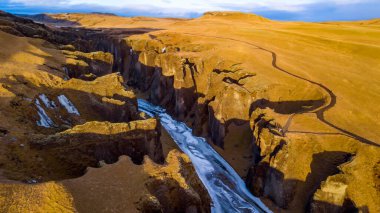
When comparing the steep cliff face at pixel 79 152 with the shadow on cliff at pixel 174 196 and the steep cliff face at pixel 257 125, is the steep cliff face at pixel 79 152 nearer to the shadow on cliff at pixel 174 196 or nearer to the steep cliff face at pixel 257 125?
the shadow on cliff at pixel 174 196

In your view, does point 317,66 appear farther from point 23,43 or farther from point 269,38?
point 23,43

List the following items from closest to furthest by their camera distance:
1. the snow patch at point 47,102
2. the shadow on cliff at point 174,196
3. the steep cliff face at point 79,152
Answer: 1. the steep cliff face at point 79,152
2. the shadow on cliff at point 174,196
3. the snow patch at point 47,102

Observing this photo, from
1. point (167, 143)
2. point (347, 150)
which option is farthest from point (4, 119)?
point (347, 150)

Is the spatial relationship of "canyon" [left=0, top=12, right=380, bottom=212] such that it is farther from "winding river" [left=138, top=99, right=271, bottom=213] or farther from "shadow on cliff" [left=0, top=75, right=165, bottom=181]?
"winding river" [left=138, top=99, right=271, bottom=213]

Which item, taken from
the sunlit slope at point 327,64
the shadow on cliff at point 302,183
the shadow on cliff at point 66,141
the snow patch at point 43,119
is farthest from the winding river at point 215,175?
A: the snow patch at point 43,119

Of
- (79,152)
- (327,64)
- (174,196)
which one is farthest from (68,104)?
Answer: (327,64)

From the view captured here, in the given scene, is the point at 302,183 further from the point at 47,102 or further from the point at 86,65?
the point at 86,65

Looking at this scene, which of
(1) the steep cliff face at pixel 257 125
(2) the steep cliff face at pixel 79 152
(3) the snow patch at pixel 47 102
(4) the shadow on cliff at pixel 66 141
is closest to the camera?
(2) the steep cliff face at pixel 79 152
